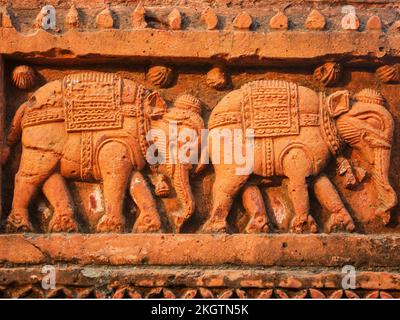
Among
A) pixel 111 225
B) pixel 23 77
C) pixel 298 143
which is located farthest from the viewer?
pixel 23 77

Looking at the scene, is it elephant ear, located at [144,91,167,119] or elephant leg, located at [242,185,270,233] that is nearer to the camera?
elephant leg, located at [242,185,270,233]

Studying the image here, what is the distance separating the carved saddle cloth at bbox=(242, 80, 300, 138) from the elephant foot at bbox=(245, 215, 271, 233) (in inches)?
24.6

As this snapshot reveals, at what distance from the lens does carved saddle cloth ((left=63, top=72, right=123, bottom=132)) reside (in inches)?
224

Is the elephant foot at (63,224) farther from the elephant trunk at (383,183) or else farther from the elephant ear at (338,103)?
the elephant trunk at (383,183)

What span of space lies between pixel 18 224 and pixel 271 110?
6.78ft

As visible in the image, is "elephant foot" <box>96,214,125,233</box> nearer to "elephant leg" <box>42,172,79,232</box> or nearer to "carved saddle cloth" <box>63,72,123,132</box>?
"elephant leg" <box>42,172,79,232</box>

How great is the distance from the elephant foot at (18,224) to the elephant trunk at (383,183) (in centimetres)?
262

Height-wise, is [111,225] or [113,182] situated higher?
[113,182]

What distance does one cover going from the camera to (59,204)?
18.4 ft

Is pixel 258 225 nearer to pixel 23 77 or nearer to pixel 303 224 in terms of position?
pixel 303 224

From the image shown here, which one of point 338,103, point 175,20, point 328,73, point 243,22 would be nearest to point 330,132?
point 338,103

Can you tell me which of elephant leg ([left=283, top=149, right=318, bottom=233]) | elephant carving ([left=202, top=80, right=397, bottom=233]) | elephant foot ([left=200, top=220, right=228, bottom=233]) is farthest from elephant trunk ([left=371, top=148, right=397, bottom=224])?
elephant foot ([left=200, top=220, right=228, bottom=233])

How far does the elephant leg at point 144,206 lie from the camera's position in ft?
18.4

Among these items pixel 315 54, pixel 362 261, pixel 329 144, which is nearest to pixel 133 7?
pixel 315 54
